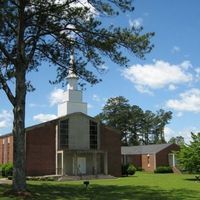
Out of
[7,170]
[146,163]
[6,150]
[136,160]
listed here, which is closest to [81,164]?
[7,170]

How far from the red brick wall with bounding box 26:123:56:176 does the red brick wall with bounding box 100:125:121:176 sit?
20.9ft

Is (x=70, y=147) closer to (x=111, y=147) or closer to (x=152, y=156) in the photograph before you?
(x=111, y=147)

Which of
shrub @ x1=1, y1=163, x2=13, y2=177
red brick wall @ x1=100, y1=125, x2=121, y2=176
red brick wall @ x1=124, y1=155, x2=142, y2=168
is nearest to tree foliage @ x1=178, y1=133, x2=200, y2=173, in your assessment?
red brick wall @ x1=100, y1=125, x2=121, y2=176

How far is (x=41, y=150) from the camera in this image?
167 feet

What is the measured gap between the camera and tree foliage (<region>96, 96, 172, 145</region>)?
10694 cm

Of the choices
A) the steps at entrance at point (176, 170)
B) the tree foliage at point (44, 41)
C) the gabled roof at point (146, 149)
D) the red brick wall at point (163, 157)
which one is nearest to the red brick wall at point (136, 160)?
the gabled roof at point (146, 149)

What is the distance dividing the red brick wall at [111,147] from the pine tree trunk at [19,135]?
29666mm

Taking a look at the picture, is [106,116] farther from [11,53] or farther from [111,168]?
[11,53]

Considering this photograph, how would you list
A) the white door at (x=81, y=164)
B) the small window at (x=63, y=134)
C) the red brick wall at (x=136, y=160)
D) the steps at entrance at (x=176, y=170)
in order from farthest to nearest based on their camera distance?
the red brick wall at (x=136, y=160)
the steps at entrance at (x=176, y=170)
the white door at (x=81, y=164)
the small window at (x=63, y=134)

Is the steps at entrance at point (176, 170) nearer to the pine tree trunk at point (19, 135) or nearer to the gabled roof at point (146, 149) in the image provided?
the gabled roof at point (146, 149)

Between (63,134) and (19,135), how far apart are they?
2706cm

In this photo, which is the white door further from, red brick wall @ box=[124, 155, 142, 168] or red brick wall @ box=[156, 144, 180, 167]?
red brick wall @ box=[124, 155, 142, 168]

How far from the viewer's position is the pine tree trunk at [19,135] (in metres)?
25.1

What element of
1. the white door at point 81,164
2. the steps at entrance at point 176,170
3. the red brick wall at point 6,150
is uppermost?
the red brick wall at point 6,150
